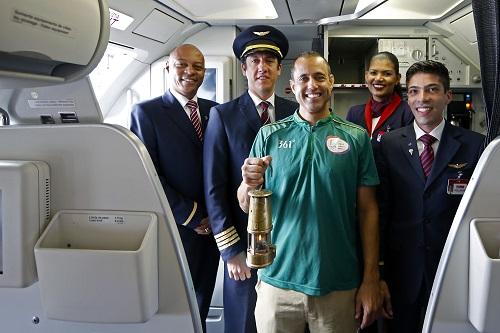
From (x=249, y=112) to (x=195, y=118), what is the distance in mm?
496

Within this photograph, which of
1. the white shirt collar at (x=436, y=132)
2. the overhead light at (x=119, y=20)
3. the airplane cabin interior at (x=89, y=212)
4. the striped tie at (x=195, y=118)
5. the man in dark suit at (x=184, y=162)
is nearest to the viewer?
the airplane cabin interior at (x=89, y=212)

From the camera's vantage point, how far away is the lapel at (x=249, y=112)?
222 centimetres

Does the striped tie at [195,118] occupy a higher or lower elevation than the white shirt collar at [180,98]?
lower

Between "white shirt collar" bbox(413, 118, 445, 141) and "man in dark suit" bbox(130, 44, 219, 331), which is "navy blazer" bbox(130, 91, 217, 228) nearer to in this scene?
"man in dark suit" bbox(130, 44, 219, 331)

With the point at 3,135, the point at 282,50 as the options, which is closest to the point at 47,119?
the point at 3,135

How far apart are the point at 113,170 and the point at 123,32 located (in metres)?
2.78

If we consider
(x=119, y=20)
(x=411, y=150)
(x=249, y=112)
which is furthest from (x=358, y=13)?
(x=411, y=150)

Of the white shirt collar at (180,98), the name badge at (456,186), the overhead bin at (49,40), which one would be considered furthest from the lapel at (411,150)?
the overhead bin at (49,40)

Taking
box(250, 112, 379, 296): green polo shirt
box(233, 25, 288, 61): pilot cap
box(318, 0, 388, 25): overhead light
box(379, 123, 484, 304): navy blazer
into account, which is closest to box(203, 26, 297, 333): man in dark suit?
box(233, 25, 288, 61): pilot cap

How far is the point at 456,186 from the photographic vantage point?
6.15 feet

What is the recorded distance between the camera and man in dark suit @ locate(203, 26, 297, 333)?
7.04 feet

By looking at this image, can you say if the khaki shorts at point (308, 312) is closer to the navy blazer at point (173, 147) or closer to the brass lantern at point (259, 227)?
the brass lantern at point (259, 227)

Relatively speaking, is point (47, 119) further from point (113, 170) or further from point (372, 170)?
point (372, 170)

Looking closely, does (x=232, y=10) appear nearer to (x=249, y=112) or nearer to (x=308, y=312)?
(x=249, y=112)
